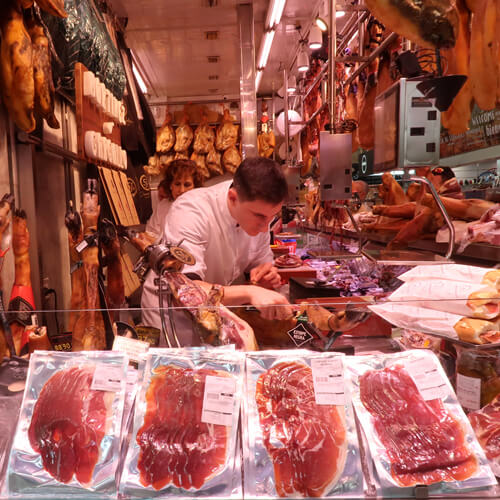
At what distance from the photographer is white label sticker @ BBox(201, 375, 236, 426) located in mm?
1006

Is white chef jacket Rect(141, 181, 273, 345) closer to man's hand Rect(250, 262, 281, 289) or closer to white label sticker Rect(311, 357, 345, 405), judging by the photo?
man's hand Rect(250, 262, 281, 289)

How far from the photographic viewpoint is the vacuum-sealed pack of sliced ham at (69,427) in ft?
2.98

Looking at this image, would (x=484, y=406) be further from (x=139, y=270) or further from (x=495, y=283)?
(x=139, y=270)

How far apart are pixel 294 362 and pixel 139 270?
672 millimetres

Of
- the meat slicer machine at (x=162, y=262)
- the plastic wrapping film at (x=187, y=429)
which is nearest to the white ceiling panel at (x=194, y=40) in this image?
the meat slicer machine at (x=162, y=262)

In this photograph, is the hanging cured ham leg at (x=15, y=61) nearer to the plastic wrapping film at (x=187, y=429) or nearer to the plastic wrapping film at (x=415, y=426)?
the plastic wrapping film at (x=187, y=429)

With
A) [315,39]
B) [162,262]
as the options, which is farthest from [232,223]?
[315,39]

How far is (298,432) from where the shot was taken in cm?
100

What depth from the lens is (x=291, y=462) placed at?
95cm

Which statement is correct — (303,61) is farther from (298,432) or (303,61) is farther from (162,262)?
(298,432)

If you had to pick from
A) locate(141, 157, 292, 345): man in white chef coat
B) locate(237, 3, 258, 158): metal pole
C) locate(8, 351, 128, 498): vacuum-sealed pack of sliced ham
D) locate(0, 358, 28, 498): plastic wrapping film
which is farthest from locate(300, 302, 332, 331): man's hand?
locate(237, 3, 258, 158): metal pole

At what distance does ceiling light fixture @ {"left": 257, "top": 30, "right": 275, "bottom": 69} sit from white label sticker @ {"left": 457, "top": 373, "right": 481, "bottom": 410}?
477 centimetres

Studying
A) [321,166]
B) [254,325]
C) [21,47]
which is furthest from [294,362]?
[321,166]

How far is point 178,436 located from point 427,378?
64cm
